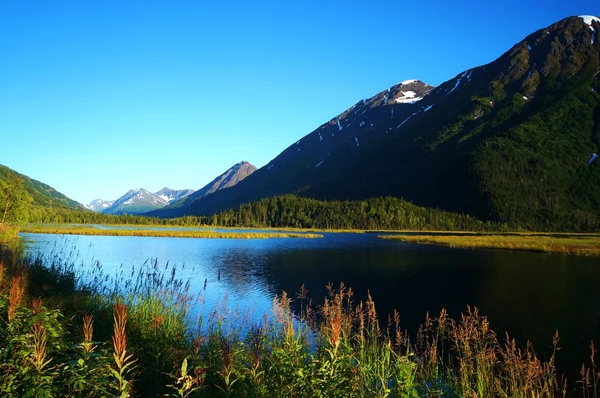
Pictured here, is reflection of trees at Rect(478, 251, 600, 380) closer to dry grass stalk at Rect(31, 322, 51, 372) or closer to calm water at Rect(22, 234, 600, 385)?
calm water at Rect(22, 234, 600, 385)

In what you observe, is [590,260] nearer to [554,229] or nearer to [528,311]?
[528,311]

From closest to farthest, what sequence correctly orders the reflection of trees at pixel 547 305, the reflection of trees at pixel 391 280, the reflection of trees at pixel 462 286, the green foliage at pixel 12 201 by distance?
the reflection of trees at pixel 547 305 < the reflection of trees at pixel 462 286 < the reflection of trees at pixel 391 280 < the green foliage at pixel 12 201

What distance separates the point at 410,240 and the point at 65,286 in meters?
97.2

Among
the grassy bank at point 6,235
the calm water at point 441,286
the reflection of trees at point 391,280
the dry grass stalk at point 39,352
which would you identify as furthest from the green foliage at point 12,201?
the dry grass stalk at point 39,352

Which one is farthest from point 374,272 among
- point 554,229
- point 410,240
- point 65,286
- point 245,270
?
point 554,229

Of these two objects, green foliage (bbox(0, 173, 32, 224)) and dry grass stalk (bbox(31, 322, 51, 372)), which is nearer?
dry grass stalk (bbox(31, 322, 51, 372))

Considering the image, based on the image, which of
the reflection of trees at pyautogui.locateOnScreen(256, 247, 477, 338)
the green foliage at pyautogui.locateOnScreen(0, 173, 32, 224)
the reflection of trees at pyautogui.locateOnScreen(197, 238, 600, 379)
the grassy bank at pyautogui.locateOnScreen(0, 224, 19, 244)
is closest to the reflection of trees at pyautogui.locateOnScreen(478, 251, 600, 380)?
the reflection of trees at pyautogui.locateOnScreen(197, 238, 600, 379)

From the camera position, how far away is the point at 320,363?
727 cm

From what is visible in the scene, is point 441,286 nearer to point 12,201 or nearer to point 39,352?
point 39,352

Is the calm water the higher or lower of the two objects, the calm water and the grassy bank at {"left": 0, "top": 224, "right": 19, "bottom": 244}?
the lower

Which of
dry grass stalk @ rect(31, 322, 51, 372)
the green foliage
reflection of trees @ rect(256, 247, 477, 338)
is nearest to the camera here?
dry grass stalk @ rect(31, 322, 51, 372)

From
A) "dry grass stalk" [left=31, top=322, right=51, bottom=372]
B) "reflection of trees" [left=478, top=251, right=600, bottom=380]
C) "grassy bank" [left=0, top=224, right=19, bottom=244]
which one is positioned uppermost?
"dry grass stalk" [left=31, top=322, right=51, bottom=372]

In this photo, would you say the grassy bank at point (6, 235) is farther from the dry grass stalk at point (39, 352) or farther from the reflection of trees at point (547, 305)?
the reflection of trees at point (547, 305)

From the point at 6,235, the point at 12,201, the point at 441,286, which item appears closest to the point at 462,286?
the point at 441,286
